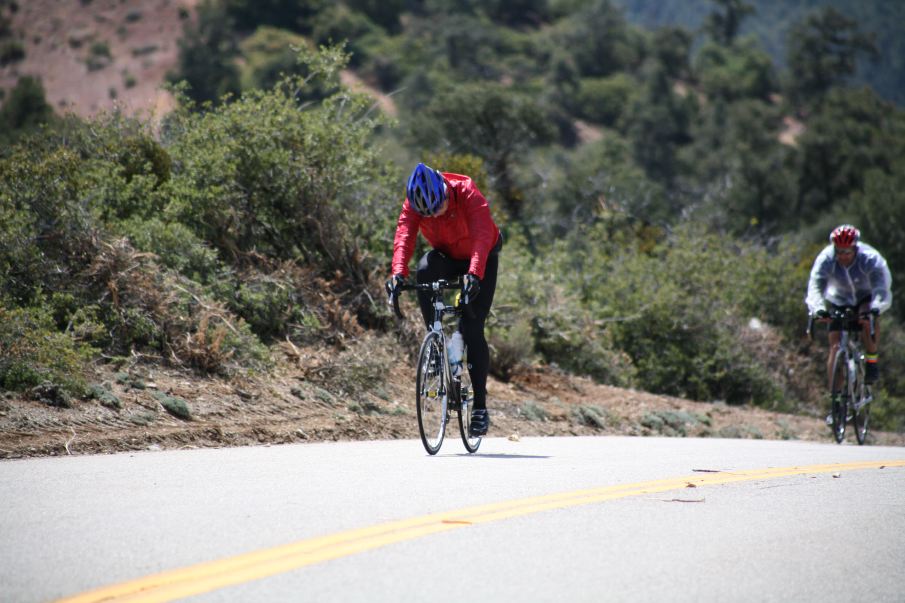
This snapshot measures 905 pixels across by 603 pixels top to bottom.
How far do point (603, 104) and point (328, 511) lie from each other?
371ft

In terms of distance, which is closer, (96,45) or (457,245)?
(457,245)

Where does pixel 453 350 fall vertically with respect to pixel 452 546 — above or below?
above

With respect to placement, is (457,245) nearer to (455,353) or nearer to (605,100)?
(455,353)

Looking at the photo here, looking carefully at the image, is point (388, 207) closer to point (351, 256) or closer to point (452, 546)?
point (351, 256)

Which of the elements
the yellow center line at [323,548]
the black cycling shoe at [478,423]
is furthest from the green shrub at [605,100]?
the yellow center line at [323,548]

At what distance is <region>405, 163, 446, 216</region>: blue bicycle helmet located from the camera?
28.3 feet

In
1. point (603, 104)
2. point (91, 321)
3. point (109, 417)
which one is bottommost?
point (109, 417)

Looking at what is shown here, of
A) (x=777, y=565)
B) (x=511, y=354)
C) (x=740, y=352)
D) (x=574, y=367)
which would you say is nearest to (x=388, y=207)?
(x=511, y=354)

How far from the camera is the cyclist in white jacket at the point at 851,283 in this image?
12719 mm

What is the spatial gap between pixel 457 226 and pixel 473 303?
2.03 ft

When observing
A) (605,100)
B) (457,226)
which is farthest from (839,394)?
(605,100)

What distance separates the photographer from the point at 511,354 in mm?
15445

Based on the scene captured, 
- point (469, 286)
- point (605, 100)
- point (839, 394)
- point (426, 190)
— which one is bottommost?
point (839, 394)

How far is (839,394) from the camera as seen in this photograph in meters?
13.5
